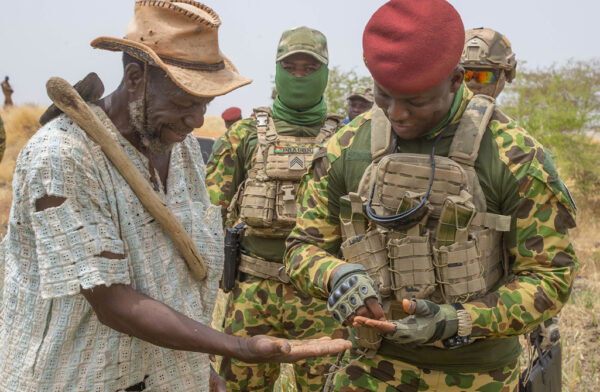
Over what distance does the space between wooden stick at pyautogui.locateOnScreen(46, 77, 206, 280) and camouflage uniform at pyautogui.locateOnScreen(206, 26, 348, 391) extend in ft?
6.20

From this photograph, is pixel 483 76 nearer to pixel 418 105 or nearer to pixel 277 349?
pixel 418 105

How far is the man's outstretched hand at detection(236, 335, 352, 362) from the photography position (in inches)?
78.5

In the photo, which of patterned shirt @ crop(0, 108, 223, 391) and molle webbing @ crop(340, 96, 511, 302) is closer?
patterned shirt @ crop(0, 108, 223, 391)

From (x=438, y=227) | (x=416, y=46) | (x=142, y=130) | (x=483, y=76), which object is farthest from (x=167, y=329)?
(x=483, y=76)

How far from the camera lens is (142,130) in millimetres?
2229

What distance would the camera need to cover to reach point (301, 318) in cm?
407

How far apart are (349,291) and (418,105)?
0.74 metres

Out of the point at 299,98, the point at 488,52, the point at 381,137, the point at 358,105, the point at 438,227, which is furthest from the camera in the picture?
the point at 358,105

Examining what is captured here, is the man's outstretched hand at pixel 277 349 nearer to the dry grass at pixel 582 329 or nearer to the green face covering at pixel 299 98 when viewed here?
the green face covering at pixel 299 98

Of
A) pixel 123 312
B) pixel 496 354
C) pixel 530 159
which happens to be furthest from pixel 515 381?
pixel 123 312

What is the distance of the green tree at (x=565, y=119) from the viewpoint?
14.2m

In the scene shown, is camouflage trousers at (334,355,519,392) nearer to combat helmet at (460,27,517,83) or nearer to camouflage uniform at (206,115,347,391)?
camouflage uniform at (206,115,347,391)

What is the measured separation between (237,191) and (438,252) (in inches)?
84.4

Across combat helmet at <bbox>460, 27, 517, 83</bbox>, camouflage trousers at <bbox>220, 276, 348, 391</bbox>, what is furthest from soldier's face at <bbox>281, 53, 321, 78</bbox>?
camouflage trousers at <bbox>220, 276, 348, 391</bbox>
